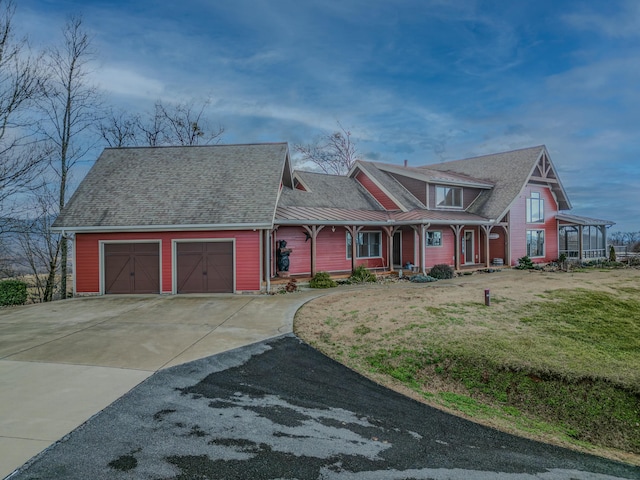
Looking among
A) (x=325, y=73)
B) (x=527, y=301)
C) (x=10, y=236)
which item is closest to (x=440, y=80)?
(x=325, y=73)

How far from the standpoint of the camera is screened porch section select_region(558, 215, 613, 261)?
26.9m

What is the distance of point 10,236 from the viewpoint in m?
18.0

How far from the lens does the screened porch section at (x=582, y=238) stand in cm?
2692

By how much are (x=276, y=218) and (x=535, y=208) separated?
64.1 ft

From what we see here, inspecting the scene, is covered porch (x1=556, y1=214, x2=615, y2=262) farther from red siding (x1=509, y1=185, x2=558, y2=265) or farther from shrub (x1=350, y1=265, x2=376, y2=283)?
shrub (x1=350, y1=265, x2=376, y2=283)

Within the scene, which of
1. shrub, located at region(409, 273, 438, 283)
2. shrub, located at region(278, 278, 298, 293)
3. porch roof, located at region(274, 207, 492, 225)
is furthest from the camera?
shrub, located at region(409, 273, 438, 283)

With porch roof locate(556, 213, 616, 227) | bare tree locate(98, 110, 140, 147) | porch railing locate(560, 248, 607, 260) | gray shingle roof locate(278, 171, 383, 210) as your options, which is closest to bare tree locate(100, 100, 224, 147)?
bare tree locate(98, 110, 140, 147)

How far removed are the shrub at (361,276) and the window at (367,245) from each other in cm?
165

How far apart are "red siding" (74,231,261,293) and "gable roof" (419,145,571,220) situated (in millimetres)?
15478

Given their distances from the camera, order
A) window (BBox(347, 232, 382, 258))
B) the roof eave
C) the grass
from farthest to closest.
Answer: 1. window (BBox(347, 232, 382, 258))
2. the roof eave
3. the grass

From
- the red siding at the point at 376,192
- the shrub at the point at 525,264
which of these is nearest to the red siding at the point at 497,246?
the shrub at the point at 525,264

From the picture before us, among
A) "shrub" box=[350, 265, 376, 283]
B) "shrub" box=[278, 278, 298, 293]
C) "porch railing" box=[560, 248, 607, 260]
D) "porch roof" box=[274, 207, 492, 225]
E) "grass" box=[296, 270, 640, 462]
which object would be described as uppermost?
"porch roof" box=[274, 207, 492, 225]

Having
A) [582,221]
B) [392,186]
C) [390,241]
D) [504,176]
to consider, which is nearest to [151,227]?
[390,241]

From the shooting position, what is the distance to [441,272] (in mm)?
19125
